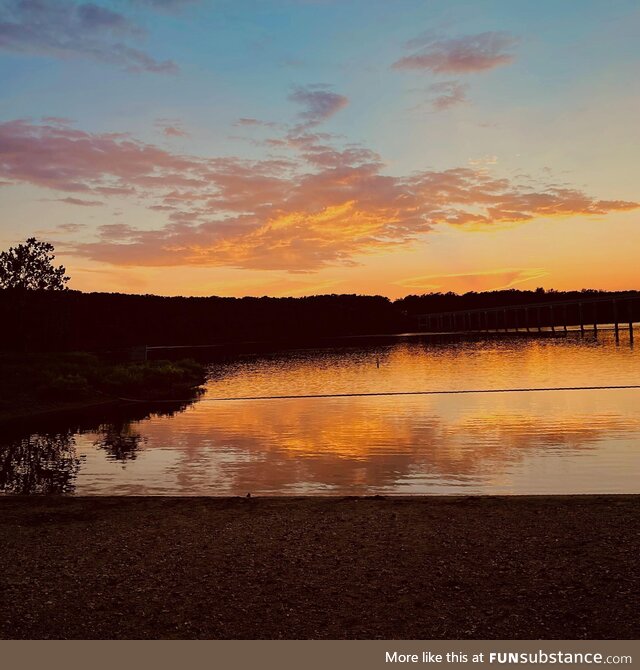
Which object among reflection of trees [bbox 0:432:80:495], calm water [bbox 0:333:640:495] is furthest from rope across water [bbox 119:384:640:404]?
reflection of trees [bbox 0:432:80:495]

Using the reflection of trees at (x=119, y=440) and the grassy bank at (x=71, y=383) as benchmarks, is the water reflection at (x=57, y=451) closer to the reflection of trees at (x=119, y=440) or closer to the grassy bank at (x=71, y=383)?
the reflection of trees at (x=119, y=440)

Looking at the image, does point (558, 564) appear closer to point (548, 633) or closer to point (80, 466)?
point (548, 633)

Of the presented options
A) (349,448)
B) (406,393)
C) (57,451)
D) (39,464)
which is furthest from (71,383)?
(349,448)

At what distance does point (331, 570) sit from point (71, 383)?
147 feet

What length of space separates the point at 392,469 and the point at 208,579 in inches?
511

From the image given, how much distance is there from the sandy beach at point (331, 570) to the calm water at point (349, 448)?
450cm

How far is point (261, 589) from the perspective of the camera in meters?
10.9

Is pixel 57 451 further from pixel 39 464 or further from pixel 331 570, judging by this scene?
pixel 331 570

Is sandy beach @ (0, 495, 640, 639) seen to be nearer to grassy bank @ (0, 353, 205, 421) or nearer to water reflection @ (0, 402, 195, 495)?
water reflection @ (0, 402, 195, 495)

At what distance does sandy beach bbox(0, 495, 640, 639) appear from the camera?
376 inches

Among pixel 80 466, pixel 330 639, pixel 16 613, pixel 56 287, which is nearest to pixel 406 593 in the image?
pixel 330 639

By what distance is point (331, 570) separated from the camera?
38.5 ft

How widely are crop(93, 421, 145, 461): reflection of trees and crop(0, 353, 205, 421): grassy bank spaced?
9.98 m

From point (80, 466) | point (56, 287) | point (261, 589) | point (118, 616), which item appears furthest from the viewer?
point (56, 287)
